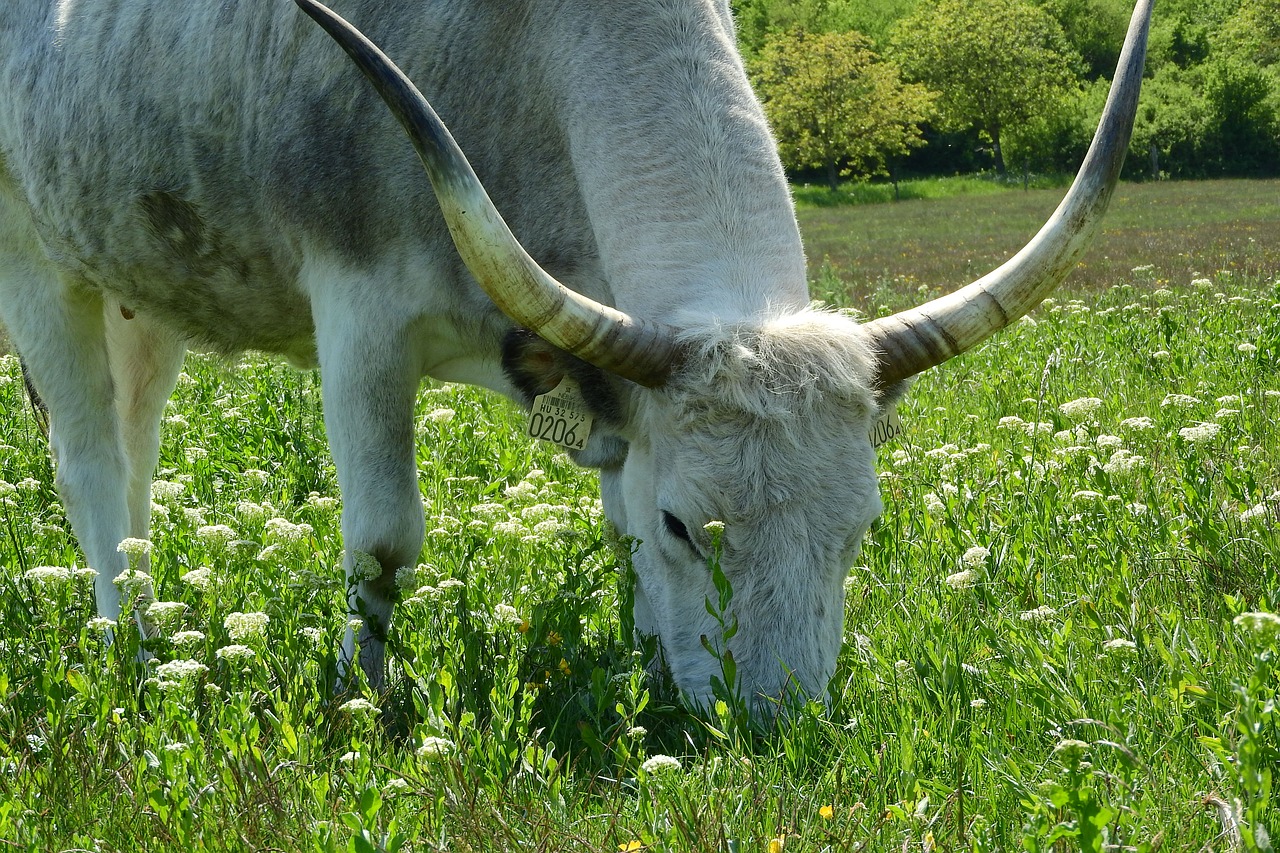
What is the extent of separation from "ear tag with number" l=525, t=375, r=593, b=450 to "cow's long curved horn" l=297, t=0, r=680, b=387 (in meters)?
0.29

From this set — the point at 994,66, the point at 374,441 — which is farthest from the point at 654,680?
the point at 994,66

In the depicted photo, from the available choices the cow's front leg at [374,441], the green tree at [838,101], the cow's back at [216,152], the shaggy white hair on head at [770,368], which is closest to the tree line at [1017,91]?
the green tree at [838,101]

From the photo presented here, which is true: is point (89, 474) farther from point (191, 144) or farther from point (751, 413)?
point (751, 413)

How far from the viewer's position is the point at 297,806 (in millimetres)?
2461

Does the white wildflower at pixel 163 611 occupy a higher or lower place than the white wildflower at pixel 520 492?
higher

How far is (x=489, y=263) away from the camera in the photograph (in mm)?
2967

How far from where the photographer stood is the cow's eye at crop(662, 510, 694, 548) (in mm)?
3289

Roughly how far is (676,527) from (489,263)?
33.4 inches

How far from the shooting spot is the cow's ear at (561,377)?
135 inches

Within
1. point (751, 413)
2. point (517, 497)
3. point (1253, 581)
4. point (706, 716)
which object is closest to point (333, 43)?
point (517, 497)

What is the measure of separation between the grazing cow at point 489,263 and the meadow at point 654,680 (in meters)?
0.25

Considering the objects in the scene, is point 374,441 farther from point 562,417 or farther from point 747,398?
point 747,398

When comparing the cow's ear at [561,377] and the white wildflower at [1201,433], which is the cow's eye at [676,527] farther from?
the white wildflower at [1201,433]

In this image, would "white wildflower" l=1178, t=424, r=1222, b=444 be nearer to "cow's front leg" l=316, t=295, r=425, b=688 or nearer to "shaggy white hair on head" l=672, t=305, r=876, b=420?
"shaggy white hair on head" l=672, t=305, r=876, b=420
